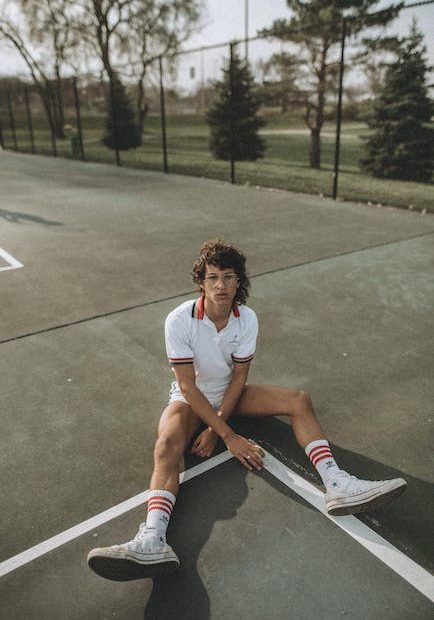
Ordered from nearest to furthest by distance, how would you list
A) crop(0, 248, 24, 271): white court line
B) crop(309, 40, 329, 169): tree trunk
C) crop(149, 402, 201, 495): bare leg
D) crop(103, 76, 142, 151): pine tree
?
crop(149, 402, 201, 495): bare leg, crop(0, 248, 24, 271): white court line, crop(309, 40, 329, 169): tree trunk, crop(103, 76, 142, 151): pine tree

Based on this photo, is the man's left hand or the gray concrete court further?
the man's left hand

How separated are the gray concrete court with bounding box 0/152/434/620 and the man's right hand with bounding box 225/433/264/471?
0.09m

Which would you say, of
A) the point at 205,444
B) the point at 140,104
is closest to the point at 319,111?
the point at 205,444

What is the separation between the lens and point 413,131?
52.0 feet

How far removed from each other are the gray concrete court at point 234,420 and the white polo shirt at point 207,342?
1.64 feet

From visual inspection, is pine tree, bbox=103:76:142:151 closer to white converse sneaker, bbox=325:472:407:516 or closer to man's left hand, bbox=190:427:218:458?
man's left hand, bbox=190:427:218:458

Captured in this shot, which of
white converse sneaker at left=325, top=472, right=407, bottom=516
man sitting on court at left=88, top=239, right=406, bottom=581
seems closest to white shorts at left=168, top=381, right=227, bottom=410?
man sitting on court at left=88, top=239, right=406, bottom=581

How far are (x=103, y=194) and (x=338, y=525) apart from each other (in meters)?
10.6

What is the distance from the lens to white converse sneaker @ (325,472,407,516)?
2234 mm

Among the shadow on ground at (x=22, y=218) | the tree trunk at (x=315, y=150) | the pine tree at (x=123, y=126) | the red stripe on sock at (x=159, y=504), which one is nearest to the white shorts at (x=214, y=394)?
the red stripe on sock at (x=159, y=504)

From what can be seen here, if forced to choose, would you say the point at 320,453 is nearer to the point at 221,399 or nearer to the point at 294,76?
the point at 221,399

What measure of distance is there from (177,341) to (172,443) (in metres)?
0.53

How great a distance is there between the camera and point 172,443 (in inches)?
95.6

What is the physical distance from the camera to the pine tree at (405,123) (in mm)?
15625
